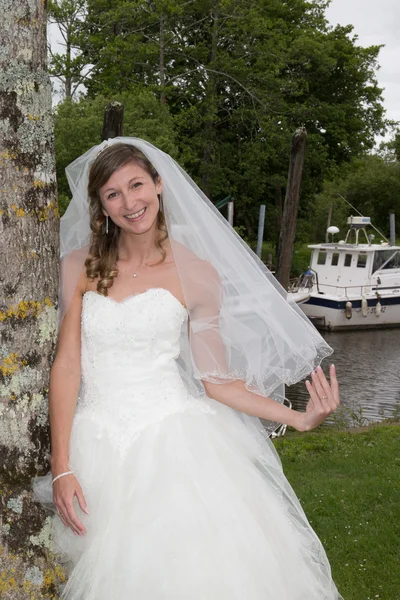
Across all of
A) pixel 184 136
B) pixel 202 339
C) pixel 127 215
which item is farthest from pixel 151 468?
pixel 184 136

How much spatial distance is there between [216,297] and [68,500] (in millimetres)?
1074

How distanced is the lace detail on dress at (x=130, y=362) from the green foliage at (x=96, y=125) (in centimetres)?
2129

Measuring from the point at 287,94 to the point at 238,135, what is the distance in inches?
125

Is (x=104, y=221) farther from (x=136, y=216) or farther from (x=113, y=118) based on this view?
(x=113, y=118)

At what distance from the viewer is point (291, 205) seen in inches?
659

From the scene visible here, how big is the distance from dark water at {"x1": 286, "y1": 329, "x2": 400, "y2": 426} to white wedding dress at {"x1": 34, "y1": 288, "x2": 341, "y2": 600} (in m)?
7.78

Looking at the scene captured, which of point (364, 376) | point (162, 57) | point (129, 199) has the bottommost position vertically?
point (364, 376)

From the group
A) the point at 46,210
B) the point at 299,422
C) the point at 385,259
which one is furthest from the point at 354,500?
the point at 385,259

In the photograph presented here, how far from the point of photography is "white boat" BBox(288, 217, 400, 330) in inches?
963

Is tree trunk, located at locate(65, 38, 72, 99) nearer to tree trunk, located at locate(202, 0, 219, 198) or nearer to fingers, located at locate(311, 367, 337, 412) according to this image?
tree trunk, located at locate(202, 0, 219, 198)

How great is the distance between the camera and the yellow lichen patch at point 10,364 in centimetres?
275

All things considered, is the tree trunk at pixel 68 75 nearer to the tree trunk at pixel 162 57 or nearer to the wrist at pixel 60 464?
the tree trunk at pixel 162 57

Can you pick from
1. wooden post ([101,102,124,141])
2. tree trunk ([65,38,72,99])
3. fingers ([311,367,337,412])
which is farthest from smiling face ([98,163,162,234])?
tree trunk ([65,38,72,99])

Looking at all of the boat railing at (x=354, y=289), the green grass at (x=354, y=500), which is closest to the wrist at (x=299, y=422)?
the green grass at (x=354, y=500)
